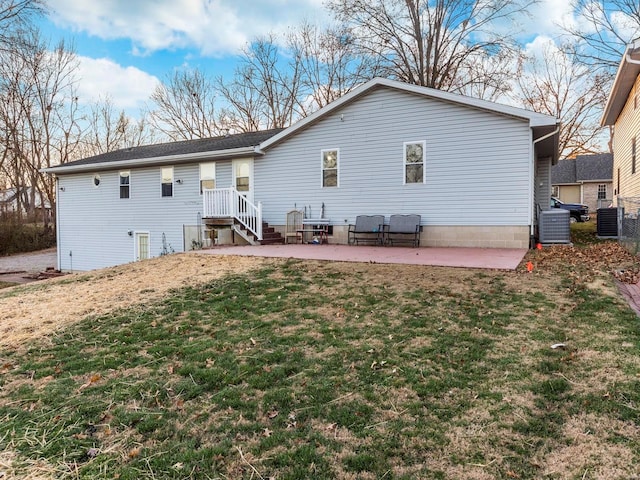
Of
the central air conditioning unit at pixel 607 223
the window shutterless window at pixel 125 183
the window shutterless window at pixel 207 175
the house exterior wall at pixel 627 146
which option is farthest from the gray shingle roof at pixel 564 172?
the window shutterless window at pixel 125 183

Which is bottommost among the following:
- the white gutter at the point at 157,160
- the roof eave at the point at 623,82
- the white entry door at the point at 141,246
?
the white entry door at the point at 141,246

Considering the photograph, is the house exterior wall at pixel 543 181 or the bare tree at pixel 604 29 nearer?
the house exterior wall at pixel 543 181

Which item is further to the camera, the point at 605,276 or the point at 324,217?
the point at 324,217

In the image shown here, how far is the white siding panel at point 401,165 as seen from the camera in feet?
32.9

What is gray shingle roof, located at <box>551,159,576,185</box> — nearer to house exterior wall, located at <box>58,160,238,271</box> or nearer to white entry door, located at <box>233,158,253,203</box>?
white entry door, located at <box>233,158,253,203</box>

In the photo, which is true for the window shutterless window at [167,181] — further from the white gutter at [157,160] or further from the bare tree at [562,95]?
the bare tree at [562,95]

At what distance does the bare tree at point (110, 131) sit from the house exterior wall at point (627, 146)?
29.5 m

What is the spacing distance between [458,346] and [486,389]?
81 centimetres

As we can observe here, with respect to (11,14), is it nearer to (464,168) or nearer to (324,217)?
(324,217)

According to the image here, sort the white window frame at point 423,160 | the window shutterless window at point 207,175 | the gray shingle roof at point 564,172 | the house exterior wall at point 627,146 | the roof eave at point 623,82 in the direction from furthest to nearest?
the gray shingle roof at point 564,172 → the window shutterless window at point 207,175 → the house exterior wall at point 627,146 → the white window frame at point 423,160 → the roof eave at point 623,82

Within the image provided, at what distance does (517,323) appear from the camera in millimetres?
4332

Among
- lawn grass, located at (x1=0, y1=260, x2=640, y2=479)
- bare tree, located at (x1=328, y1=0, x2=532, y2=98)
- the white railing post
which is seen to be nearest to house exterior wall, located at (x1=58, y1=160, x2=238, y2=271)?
the white railing post

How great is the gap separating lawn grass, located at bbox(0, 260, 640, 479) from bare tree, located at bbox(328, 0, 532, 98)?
18.0 m

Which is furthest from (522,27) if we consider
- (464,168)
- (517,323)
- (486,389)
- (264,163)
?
(486,389)
